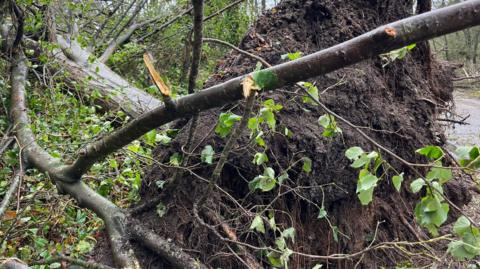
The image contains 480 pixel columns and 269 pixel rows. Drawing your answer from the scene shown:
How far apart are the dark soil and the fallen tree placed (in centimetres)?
9

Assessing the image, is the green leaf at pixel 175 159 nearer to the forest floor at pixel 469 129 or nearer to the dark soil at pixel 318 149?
the dark soil at pixel 318 149

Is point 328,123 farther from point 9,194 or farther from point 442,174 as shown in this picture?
point 9,194

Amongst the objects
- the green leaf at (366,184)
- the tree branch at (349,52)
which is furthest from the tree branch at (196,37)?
the green leaf at (366,184)

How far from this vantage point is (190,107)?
1.45 metres

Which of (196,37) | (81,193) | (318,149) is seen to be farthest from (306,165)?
(81,193)

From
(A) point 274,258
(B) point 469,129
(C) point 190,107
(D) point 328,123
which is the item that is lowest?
(B) point 469,129

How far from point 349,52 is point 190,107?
22.5 inches

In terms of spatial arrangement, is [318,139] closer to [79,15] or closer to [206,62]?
[79,15]

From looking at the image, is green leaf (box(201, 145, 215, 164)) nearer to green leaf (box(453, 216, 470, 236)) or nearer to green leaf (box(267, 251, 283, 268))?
green leaf (box(267, 251, 283, 268))

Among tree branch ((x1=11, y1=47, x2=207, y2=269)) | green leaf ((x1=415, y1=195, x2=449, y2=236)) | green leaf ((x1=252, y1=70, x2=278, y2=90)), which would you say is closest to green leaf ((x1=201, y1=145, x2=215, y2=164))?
tree branch ((x1=11, y1=47, x2=207, y2=269))

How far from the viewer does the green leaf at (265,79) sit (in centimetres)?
126

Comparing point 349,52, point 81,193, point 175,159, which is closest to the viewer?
point 349,52

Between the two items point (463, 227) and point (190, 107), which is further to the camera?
point (190, 107)

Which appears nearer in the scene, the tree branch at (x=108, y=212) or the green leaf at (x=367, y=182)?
the green leaf at (x=367, y=182)
